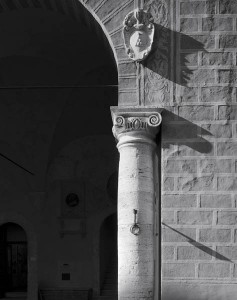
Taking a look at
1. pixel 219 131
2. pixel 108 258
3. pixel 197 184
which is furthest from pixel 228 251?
pixel 108 258

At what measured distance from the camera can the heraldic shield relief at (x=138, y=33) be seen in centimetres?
830

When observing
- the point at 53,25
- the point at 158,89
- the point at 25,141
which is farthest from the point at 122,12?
the point at 25,141

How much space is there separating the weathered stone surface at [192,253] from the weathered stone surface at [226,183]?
0.70m

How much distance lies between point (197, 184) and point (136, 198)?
0.71 metres

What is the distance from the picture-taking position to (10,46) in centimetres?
1222

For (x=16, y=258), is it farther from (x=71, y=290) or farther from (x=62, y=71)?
(x=62, y=71)

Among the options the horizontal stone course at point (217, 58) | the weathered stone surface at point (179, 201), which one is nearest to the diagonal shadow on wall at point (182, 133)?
the weathered stone surface at point (179, 201)

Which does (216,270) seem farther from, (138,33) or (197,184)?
(138,33)

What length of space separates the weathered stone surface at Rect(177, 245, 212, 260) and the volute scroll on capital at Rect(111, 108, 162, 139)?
132cm

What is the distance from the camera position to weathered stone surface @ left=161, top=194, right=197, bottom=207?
801 centimetres

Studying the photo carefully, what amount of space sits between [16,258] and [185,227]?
864cm

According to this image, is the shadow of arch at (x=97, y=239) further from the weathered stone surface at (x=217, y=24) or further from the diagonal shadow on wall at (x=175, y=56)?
the weathered stone surface at (x=217, y=24)

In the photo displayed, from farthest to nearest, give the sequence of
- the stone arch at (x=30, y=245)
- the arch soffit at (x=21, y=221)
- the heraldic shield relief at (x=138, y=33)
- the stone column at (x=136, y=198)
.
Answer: the arch soffit at (x=21, y=221) → the stone arch at (x=30, y=245) → the heraldic shield relief at (x=138, y=33) → the stone column at (x=136, y=198)

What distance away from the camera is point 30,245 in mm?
15359
